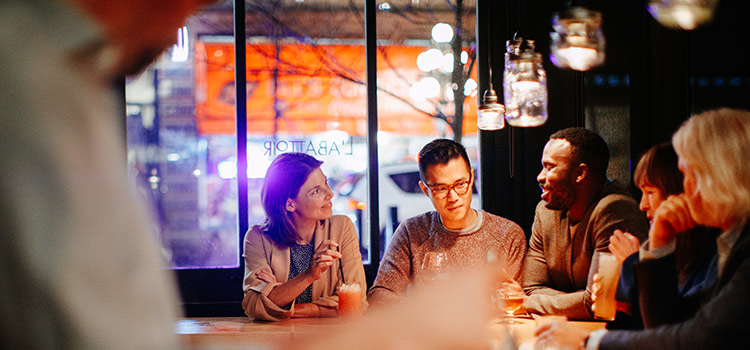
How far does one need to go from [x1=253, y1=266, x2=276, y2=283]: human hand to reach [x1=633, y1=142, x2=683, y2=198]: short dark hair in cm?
181

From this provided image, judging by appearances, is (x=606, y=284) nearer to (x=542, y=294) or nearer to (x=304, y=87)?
(x=542, y=294)

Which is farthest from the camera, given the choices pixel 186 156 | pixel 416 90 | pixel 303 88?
pixel 416 90

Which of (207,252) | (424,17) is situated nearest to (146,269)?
(207,252)

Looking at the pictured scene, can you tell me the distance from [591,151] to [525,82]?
1.00 metres

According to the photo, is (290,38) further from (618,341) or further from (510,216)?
(618,341)

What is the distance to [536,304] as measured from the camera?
9.06 ft

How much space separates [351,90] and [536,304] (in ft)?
8.27

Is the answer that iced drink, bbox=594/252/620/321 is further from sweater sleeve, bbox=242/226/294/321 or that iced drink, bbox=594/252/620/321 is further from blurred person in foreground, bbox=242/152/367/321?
sweater sleeve, bbox=242/226/294/321

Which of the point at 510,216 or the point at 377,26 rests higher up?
the point at 377,26

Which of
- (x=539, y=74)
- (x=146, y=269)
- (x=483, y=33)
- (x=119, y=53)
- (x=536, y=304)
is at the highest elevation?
(x=483, y=33)

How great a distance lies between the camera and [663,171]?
8.08ft

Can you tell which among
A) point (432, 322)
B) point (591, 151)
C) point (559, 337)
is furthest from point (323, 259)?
point (432, 322)

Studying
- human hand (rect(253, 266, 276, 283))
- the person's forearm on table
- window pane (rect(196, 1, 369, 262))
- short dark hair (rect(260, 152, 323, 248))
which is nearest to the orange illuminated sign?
window pane (rect(196, 1, 369, 262))

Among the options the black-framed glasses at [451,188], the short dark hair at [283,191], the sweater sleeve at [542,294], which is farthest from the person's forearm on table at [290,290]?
the sweater sleeve at [542,294]
